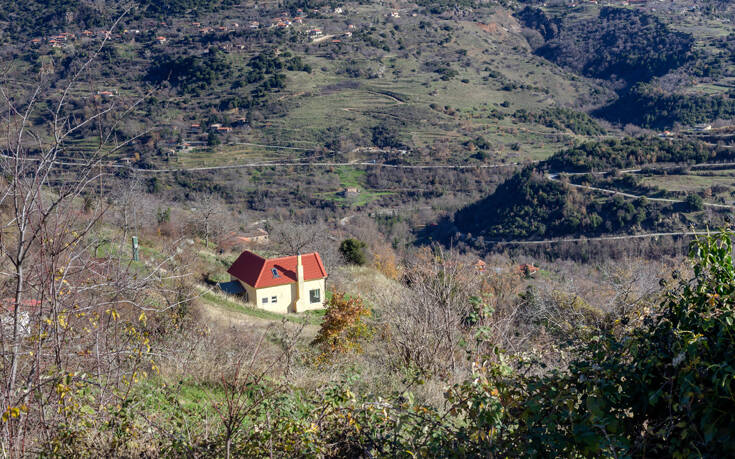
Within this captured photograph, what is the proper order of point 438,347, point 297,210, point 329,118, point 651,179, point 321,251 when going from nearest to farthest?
point 438,347
point 321,251
point 651,179
point 297,210
point 329,118

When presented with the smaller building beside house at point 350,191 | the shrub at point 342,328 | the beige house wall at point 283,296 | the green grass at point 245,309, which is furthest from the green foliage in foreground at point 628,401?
the smaller building beside house at point 350,191

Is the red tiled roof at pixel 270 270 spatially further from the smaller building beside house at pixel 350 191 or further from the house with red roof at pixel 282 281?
the smaller building beside house at pixel 350 191

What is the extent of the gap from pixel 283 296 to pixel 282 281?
1.70 feet

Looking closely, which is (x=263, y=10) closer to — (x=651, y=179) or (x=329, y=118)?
(x=329, y=118)

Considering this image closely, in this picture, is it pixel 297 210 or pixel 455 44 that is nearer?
pixel 297 210

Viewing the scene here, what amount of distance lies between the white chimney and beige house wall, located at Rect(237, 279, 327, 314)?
0.08 meters

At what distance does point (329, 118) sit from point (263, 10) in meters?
38.2

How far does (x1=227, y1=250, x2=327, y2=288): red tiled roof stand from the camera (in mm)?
17797

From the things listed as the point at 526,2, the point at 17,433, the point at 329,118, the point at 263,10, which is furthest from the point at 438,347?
the point at 526,2

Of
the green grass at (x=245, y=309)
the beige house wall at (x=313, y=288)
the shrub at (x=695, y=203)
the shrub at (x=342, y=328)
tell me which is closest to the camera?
the shrub at (x=342, y=328)

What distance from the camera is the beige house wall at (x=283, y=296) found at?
17.7 metres

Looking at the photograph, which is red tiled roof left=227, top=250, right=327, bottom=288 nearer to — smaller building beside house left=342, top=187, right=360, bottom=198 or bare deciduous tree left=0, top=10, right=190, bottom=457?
bare deciduous tree left=0, top=10, right=190, bottom=457

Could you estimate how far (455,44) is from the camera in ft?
247

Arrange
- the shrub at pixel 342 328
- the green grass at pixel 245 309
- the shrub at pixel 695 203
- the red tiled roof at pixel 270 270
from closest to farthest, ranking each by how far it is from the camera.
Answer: the shrub at pixel 342 328, the green grass at pixel 245 309, the red tiled roof at pixel 270 270, the shrub at pixel 695 203
